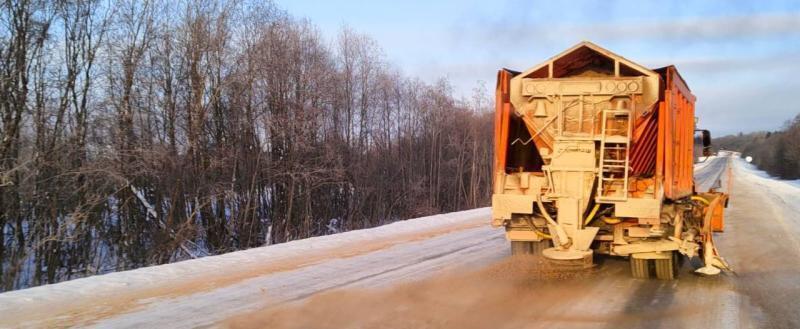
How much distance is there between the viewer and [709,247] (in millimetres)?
8812

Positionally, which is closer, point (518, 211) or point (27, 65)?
point (518, 211)

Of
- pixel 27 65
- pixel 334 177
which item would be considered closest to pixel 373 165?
pixel 334 177

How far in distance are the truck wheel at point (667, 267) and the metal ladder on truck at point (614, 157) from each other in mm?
1243

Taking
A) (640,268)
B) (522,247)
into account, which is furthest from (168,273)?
(640,268)

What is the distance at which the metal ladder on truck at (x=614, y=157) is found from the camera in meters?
8.17

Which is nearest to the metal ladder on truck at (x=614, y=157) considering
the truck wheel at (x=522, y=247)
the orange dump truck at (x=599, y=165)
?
the orange dump truck at (x=599, y=165)

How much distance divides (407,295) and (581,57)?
4.74m

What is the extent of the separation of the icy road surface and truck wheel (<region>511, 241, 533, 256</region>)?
278mm

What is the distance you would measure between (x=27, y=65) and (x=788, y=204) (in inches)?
1103

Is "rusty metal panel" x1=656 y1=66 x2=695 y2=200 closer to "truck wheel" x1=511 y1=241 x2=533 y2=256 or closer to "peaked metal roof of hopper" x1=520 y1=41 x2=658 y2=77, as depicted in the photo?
"peaked metal roof of hopper" x1=520 y1=41 x2=658 y2=77

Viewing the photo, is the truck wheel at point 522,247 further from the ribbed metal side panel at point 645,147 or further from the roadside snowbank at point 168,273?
the roadside snowbank at point 168,273

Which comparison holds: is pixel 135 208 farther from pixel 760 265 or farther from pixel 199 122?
pixel 760 265

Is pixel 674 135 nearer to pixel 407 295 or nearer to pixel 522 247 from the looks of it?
pixel 522 247

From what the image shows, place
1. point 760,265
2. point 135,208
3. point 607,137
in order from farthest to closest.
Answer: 1. point 135,208
2. point 760,265
3. point 607,137
